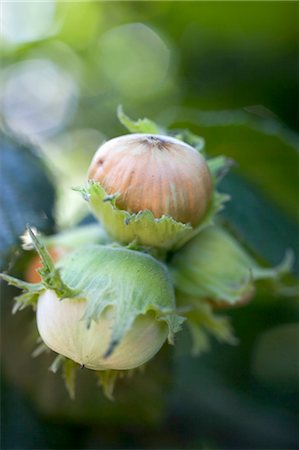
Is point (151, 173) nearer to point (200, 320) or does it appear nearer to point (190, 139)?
point (190, 139)

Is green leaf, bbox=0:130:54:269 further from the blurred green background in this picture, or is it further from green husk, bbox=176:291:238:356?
green husk, bbox=176:291:238:356

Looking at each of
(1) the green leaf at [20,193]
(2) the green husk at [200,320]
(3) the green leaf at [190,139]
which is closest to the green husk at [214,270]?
(2) the green husk at [200,320]

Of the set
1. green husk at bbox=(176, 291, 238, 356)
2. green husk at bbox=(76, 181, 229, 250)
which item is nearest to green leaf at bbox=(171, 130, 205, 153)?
green husk at bbox=(76, 181, 229, 250)

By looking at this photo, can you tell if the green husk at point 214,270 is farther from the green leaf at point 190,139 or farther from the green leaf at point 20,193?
the green leaf at point 20,193

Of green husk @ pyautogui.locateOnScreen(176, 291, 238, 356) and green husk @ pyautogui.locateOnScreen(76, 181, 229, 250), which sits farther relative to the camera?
green husk @ pyautogui.locateOnScreen(176, 291, 238, 356)

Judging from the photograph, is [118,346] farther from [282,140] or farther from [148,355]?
[282,140]

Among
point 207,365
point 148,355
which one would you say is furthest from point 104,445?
point 148,355
